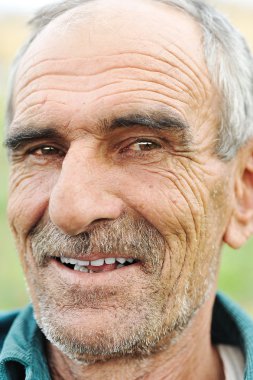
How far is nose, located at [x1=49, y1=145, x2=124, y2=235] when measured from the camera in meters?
2.95

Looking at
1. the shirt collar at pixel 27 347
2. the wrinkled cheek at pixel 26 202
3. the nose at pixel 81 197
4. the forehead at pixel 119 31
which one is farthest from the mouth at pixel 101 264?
the forehead at pixel 119 31

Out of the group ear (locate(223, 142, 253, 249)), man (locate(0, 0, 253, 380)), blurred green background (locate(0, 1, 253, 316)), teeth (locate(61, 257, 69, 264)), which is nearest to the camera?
man (locate(0, 0, 253, 380))

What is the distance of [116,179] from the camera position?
121 inches

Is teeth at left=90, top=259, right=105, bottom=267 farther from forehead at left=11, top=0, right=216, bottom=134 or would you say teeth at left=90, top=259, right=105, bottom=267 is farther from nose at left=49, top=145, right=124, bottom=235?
forehead at left=11, top=0, right=216, bottom=134

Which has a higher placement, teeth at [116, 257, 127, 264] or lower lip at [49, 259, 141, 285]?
teeth at [116, 257, 127, 264]

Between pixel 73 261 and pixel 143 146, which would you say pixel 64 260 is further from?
pixel 143 146

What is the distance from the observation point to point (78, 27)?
323cm

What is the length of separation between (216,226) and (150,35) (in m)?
0.96

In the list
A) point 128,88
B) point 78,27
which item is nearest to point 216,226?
point 128,88

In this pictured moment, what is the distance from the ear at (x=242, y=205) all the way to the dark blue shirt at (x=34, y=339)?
0.44 meters

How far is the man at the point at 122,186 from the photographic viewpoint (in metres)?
3.05

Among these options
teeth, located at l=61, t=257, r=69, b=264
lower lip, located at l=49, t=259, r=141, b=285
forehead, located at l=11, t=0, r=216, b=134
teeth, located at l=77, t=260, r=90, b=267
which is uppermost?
forehead, located at l=11, t=0, r=216, b=134

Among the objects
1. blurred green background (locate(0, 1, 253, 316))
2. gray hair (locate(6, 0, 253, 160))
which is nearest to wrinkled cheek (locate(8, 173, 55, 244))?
gray hair (locate(6, 0, 253, 160))

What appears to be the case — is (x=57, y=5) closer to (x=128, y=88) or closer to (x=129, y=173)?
(x=128, y=88)
